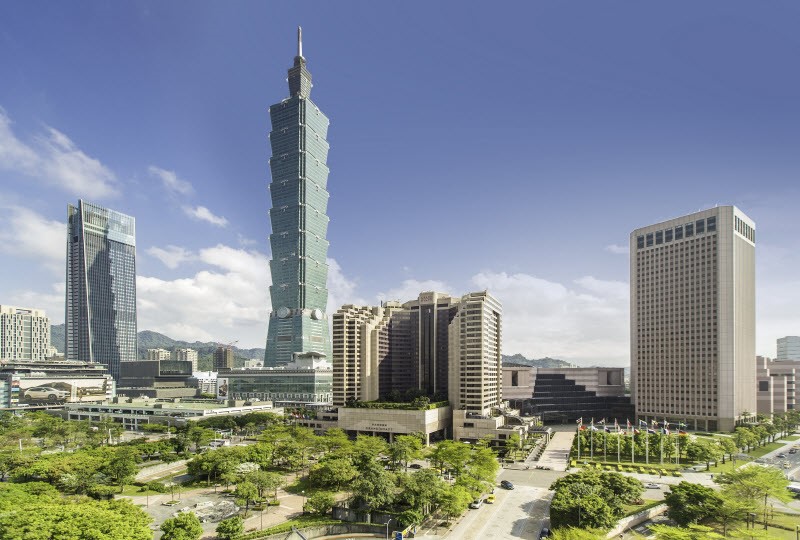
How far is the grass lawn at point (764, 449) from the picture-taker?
120 metres

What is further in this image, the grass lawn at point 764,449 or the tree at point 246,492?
the grass lawn at point 764,449

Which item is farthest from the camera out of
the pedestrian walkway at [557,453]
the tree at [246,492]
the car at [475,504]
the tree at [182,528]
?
the pedestrian walkway at [557,453]

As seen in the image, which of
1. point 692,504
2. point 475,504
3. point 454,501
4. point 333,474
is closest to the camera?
point 692,504

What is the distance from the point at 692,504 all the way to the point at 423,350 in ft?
383

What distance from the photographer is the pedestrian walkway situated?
106 meters

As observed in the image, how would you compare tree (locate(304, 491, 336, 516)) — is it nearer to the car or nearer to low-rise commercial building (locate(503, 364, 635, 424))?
the car

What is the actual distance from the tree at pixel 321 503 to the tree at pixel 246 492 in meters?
8.54

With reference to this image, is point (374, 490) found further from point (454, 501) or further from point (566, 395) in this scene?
point (566, 395)

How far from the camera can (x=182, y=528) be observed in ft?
191

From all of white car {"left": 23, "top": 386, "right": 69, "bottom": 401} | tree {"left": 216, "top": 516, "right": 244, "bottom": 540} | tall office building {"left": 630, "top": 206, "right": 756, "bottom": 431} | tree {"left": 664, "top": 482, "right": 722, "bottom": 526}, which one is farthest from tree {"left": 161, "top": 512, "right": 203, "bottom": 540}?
white car {"left": 23, "top": 386, "right": 69, "bottom": 401}

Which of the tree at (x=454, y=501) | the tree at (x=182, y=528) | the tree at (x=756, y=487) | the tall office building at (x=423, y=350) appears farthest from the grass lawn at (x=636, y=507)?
the tall office building at (x=423, y=350)

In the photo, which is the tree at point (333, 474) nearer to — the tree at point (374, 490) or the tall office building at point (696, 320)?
the tree at point (374, 490)

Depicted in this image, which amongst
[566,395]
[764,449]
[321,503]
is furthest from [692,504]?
[566,395]

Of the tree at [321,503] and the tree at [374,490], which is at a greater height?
the tree at [374,490]
